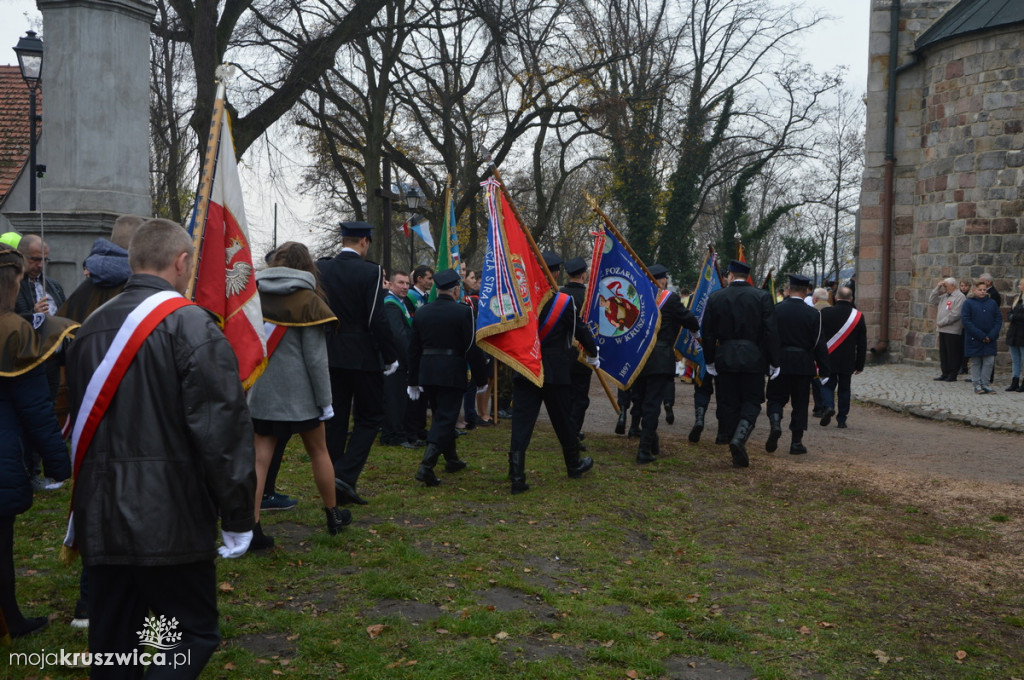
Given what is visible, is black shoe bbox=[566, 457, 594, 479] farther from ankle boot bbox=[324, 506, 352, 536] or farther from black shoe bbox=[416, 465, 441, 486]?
ankle boot bbox=[324, 506, 352, 536]

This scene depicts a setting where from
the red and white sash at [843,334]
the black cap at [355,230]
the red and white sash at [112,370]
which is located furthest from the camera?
the red and white sash at [843,334]

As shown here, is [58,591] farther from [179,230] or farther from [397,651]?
[179,230]

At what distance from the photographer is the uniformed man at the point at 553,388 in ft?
26.9

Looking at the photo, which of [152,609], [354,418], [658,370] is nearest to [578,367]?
[658,370]

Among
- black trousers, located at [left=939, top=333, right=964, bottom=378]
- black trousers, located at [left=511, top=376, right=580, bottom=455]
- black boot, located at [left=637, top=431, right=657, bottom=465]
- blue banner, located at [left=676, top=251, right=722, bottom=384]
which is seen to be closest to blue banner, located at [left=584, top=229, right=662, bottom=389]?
black boot, located at [left=637, top=431, right=657, bottom=465]

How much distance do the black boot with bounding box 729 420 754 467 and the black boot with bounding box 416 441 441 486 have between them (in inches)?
129

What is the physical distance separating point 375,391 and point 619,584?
97.2 inches

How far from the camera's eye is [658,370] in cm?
1009

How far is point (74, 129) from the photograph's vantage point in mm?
8531

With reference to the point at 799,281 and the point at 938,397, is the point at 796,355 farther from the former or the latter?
the point at 938,397

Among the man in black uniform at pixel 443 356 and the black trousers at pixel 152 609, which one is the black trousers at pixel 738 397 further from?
the black trousers at pixel 152 609

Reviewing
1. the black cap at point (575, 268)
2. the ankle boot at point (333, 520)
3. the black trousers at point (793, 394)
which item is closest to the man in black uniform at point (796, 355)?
the black trousers at point (793, 394)

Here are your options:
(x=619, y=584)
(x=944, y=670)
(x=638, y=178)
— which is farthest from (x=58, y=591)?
(x=638, y=178)

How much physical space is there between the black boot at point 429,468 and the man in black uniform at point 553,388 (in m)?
0.68
